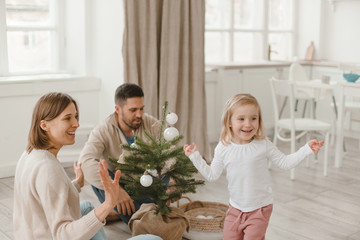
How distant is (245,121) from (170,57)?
2435mm

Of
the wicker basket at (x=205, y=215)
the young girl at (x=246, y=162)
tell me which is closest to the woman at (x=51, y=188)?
the young girl at (x=246, y=162)

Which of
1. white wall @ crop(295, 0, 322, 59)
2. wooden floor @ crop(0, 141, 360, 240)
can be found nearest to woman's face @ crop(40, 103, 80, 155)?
wooden floor @ crop(0, 141, 360, 240)

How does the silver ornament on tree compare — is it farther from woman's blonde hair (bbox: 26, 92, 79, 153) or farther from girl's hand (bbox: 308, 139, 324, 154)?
girl's hand (bbox: 308, 139, 324, 154)

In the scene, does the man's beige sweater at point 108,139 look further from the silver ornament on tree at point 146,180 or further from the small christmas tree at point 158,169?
the silver ornament on tree at point 146,180

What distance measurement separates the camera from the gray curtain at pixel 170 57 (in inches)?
169

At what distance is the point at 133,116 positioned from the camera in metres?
3.01

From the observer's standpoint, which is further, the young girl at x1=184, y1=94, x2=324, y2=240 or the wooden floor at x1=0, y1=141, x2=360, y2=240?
the wooden floor at x1=0, y1=141, x2=360, y2=240

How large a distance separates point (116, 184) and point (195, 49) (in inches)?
124

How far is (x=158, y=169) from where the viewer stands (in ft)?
8.68

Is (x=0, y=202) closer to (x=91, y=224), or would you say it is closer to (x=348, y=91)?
(x=91, y=224)

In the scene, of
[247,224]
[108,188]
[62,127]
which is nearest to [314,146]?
[247,224]

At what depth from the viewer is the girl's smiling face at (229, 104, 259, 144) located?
2191 millimetres

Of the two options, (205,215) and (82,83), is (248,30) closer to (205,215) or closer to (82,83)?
(82,83)

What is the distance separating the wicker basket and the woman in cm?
119
